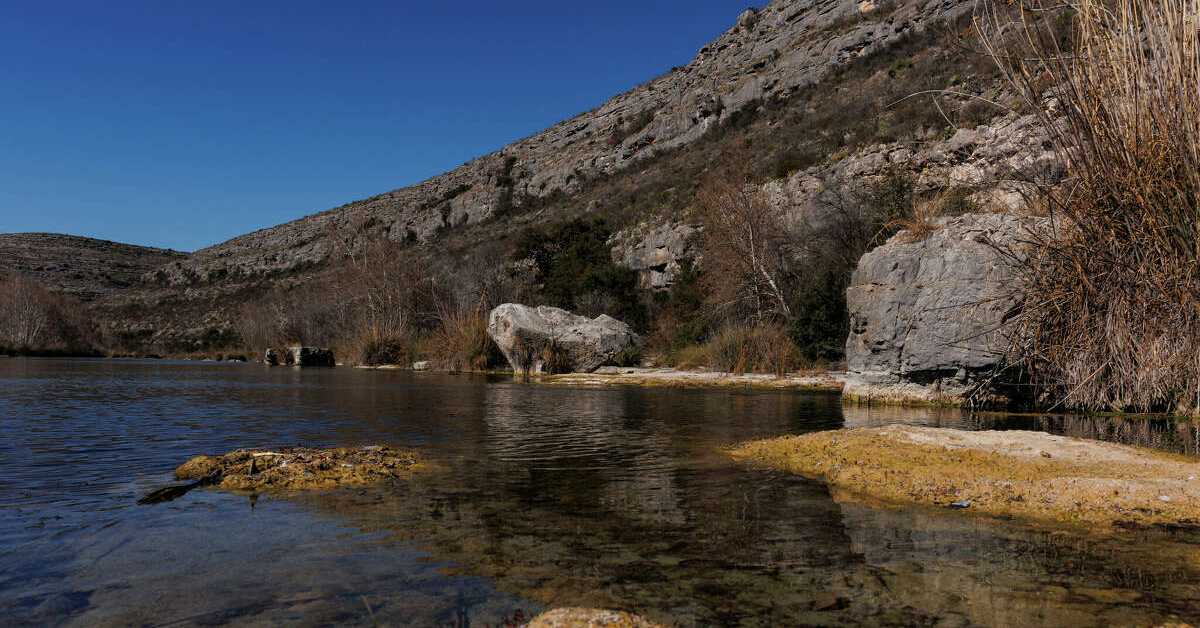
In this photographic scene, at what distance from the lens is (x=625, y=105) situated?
75312 mm

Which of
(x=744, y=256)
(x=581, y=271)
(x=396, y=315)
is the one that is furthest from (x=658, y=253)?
(x=396, y=315)

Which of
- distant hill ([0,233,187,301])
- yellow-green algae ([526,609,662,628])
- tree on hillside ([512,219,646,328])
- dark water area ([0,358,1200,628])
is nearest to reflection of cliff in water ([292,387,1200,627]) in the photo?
dark water area ([0,358,1200,628])

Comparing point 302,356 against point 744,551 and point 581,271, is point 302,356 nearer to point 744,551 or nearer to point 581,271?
point 581,271

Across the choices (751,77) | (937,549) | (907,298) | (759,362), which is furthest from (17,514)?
(751,77)

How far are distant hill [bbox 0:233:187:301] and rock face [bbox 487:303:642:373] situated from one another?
7145 cm

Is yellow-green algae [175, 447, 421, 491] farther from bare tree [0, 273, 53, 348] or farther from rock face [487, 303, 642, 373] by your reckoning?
bare tree [0, 273, 53, 348]

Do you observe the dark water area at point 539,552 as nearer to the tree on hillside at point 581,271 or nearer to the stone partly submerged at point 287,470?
the stone partly submerged at point 287,470

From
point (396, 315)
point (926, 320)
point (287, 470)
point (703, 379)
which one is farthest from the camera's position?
point (396, 315)

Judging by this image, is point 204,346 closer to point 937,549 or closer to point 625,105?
point 625,105

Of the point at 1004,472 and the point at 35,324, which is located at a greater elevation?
the point at 35,324

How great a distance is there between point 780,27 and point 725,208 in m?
48.7

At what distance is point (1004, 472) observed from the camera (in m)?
5.47

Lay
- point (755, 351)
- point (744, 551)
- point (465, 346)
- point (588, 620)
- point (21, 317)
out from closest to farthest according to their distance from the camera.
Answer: point (588, 620)
point (744, 551)
point (755, 351)
point (465, 346)
point (21, 317)

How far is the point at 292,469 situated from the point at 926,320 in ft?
35.3
